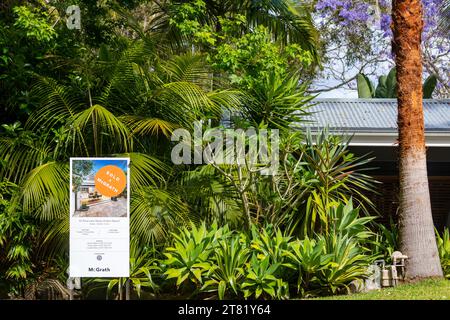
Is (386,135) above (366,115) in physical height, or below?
below

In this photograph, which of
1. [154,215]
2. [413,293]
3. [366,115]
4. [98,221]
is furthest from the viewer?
[366,115]

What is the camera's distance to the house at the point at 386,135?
12609mm

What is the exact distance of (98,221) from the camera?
809 centimetres

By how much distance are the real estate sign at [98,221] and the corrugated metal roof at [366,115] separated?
5064 mm

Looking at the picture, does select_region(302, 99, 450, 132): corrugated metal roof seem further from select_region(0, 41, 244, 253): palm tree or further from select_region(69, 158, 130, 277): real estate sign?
select_region(69, 158, 130, 277): real estate sign

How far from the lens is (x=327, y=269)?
9.80 metres

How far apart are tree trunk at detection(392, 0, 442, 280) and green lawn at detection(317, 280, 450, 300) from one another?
28 centimetres

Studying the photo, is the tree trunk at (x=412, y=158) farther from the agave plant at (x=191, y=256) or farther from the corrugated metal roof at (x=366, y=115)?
the agave plant at (x=191, y=256)

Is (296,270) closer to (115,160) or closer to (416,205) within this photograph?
(416,205)

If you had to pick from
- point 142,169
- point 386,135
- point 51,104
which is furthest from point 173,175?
point 386,135

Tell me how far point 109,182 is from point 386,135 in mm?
5982

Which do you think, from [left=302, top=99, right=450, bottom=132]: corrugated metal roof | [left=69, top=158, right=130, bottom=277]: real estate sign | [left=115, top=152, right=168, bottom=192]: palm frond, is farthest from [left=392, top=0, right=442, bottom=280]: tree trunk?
[left=69, top=158, right=130, bottom=277]: real estate sign

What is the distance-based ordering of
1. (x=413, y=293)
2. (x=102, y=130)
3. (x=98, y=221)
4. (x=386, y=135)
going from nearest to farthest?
(x=98, y=221), (x=413, y=293), (x=102, y=130), (x=386, y=135)

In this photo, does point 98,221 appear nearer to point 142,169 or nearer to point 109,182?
point 109,182
